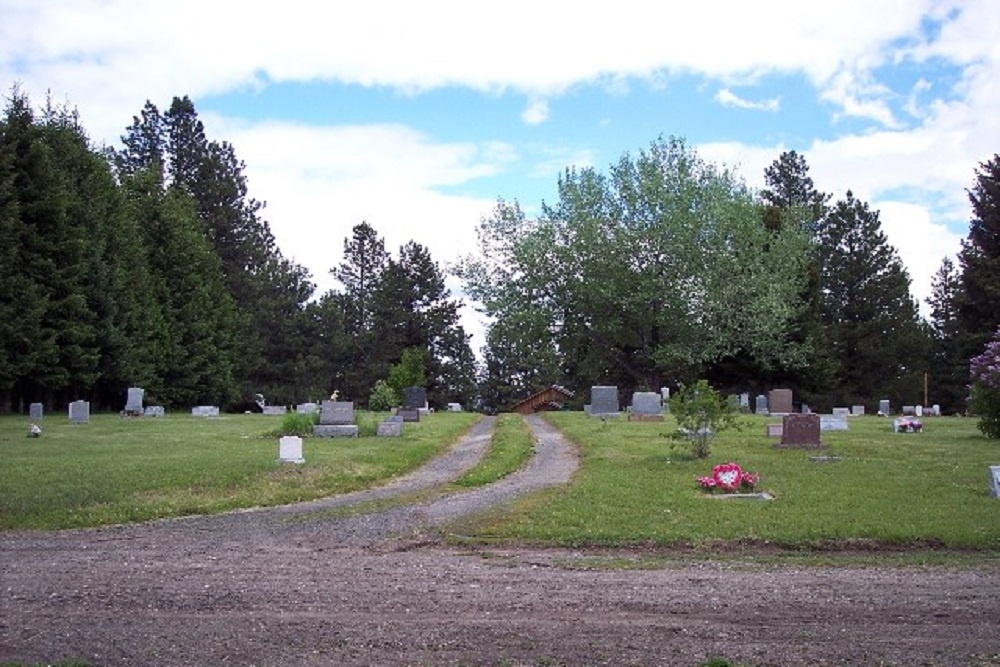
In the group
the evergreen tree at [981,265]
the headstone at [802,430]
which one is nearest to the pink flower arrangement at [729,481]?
the headstone at [802,430]

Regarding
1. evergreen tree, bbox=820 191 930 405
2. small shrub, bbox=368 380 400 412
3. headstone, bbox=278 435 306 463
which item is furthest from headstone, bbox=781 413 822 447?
evergreen tree, bbox=820 191 930 405

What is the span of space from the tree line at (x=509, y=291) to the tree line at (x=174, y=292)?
134 mm

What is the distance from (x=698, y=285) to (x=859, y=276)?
2313 cm

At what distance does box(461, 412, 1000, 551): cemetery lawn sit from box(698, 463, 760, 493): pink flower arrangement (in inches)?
10.2

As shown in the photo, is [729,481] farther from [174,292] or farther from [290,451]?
[174,292]

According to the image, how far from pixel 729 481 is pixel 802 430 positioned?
8.32 meters

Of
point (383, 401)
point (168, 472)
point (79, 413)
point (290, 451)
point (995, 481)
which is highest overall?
point (383, 401)

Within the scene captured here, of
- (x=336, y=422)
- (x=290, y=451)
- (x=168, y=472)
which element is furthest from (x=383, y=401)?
(x=168, y=472)

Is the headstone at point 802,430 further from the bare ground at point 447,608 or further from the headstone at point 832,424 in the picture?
the bare ground at point 447,608

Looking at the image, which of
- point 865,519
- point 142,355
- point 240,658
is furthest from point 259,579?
point 142,355

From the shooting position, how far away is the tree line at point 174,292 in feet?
130

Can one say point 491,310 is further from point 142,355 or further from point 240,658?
point 240,658

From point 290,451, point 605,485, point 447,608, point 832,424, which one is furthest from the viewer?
point 832,424

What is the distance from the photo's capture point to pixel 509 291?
161 ft
